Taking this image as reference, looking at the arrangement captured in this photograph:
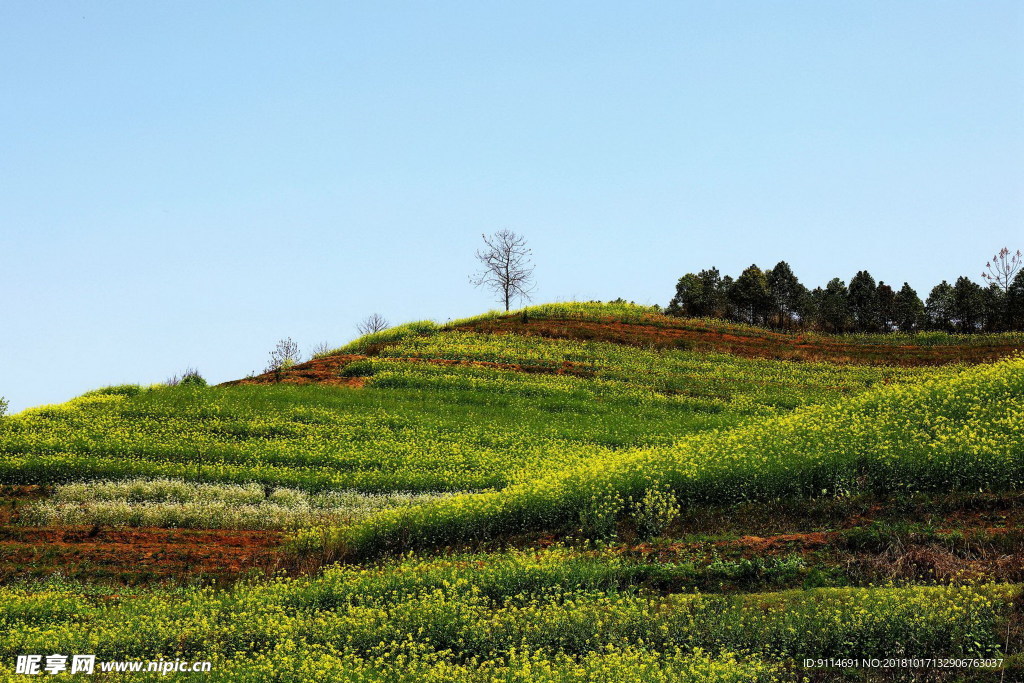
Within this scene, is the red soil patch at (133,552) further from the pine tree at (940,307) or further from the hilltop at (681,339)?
the pine tree at (940,307)

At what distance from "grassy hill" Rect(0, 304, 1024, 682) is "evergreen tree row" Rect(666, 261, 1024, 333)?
36.2 meters

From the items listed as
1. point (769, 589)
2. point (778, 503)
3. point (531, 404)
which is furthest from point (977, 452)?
point (531, 404)

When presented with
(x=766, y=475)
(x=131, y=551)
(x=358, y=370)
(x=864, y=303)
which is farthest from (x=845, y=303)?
(x=131, y=551)

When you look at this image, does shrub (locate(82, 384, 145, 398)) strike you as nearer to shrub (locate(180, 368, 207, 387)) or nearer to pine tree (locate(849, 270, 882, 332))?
shrub (locate(180, 368, 207, 387))

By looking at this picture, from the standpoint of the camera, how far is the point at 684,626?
37.6ft

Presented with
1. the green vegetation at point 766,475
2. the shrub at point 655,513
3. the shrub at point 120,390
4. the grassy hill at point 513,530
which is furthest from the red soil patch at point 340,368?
the shrub at point 655,513

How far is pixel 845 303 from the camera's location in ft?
232

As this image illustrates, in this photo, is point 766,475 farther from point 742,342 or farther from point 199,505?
point 742,342

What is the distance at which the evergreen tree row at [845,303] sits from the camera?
64.4 meters

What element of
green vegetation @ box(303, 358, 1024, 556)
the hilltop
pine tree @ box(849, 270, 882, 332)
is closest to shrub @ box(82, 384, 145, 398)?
the hilltop

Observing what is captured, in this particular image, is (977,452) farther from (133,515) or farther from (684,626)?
(133,515)

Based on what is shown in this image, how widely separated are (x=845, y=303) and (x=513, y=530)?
5987 centimetres

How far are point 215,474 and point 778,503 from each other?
1626 cm

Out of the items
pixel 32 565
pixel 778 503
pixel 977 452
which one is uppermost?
pixel 977 452
